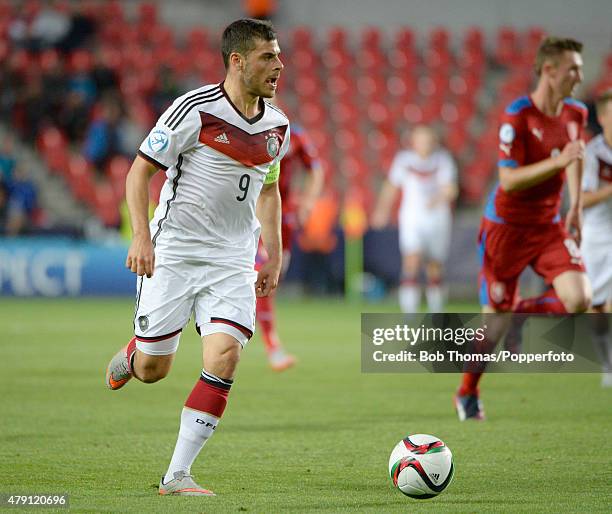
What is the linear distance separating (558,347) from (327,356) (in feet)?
8.89

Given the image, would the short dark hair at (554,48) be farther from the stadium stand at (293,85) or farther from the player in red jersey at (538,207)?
the stadium stand at (293,85)

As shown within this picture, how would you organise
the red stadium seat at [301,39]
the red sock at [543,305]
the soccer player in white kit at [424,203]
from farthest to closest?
1. the red stadium seat at [301,39]
2. the soccer player in white kit at [424,203]
3. the red sock at [543,305]

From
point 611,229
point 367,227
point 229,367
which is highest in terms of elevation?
point 367,227

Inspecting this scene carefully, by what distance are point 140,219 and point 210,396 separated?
0.81 meters

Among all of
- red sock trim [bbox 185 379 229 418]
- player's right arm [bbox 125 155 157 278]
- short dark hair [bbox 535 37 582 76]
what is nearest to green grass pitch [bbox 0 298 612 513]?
red sock trim [bbox 185 379 229 418]

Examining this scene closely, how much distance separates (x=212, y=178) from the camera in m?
5.46

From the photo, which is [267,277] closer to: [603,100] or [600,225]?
[603,100]

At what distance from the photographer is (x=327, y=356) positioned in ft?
38.5

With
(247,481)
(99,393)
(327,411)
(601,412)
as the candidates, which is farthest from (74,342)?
(247,481)

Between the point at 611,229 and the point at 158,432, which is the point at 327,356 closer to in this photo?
the point at 611,229

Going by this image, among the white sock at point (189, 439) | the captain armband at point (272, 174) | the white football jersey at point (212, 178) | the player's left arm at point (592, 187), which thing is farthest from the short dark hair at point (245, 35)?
the player's left arm at point (592, 187)

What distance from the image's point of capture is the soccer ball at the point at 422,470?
505cm

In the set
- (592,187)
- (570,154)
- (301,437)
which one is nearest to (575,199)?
(570,154)

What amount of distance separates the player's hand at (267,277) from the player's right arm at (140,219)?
749mm
